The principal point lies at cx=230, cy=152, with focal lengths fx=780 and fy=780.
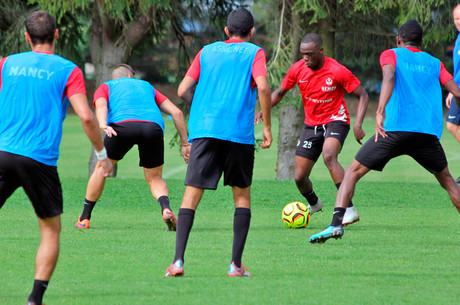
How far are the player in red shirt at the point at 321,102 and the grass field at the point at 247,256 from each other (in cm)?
80

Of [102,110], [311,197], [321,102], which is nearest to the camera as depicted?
[102,110]

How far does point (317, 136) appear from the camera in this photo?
930 centimetres

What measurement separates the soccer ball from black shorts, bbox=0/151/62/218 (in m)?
4.45

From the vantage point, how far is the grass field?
541 centimetres

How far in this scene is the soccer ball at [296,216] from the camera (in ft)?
29.6

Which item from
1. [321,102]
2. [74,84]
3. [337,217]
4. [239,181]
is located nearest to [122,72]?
[321,102]

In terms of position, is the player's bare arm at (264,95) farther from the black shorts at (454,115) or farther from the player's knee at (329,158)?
the black shorts at (454,115)

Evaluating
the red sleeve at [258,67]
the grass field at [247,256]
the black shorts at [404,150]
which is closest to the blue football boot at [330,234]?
the grass field at [247,256]

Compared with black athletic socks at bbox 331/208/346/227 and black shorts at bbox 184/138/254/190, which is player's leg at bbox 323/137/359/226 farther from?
black shorts at bbox 184/138/254/190

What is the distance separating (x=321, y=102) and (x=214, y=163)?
11.0 ft

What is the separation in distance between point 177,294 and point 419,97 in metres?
3.46

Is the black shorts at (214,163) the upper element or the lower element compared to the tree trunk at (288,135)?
upper

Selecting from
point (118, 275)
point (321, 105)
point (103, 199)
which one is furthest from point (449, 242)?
point (103, 199)

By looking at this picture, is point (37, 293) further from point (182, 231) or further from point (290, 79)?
point (290, 79)
